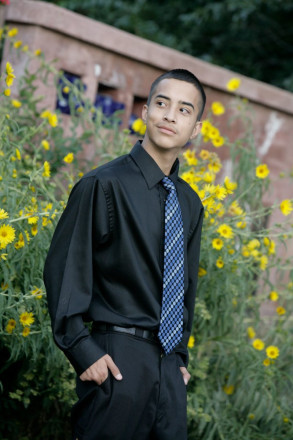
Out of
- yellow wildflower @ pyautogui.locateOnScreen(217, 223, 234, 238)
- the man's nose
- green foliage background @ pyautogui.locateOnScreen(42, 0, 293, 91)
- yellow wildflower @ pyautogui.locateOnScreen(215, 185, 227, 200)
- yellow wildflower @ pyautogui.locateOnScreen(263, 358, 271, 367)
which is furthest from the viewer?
green foliage background @ pyautogui.locateOnScreen(42, 0, 293, 91)

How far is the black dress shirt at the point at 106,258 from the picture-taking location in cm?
202

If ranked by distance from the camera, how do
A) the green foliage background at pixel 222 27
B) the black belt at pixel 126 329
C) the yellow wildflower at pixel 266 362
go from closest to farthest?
the black belt at pixel 126 329 → the yellow wildflower at pixel 266 362 → the green foliage background at pixel 222 27

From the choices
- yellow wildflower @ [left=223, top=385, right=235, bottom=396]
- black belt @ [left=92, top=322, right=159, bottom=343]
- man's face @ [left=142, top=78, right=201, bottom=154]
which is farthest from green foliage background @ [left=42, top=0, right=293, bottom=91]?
black belt @ [left=92, top=322, right=159, bottom=343]

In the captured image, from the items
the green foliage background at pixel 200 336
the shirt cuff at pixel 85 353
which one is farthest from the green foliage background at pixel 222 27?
the shirt cuff at pixel 85 353

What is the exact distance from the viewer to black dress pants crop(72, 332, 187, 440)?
6.64 feet

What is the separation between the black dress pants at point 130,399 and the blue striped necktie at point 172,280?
5 cm

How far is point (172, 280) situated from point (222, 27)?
747cm

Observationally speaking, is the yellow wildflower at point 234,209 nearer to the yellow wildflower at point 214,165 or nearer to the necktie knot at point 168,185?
the yellow wildflower at point 214,165

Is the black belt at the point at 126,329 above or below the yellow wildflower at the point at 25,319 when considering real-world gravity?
above

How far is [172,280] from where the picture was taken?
2.18 meters

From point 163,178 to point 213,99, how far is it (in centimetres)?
332

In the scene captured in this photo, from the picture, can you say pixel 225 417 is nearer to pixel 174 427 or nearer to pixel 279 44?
pixel 174 427

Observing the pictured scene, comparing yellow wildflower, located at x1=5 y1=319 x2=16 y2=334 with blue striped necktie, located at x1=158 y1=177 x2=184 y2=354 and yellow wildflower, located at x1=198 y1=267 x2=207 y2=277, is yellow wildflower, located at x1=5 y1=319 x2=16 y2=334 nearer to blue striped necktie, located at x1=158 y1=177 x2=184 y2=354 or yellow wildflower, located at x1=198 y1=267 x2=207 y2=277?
blue striped necktie, located at x1=158 y1=177 x2=184 y2=354

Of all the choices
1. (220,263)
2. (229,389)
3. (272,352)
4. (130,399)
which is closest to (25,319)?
(130,399)
